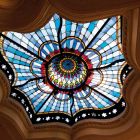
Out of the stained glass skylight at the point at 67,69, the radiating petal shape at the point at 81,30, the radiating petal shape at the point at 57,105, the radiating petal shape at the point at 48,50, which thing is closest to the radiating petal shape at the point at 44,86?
the stained glass skylight at the point at 67,69

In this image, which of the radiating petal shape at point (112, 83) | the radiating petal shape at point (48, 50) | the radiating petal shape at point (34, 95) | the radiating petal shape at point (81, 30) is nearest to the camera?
the radiating petal shape at point (81, 30)

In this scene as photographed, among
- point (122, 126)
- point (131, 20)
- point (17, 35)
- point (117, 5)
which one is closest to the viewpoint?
point (117, 5)

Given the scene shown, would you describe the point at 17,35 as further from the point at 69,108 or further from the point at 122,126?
the point at 122,126

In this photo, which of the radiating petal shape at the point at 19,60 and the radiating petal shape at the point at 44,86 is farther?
the radiating petal shape at the point at 44,86

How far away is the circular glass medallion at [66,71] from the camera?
9398 millimetres

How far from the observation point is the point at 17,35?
28.6ft

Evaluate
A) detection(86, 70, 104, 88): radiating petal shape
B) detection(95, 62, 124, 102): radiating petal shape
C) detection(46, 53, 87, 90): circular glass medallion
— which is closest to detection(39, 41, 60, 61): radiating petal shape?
detection(46, 53, 87, 90): circular glass medallion

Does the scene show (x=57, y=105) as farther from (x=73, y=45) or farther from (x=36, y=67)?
(x=73, y=45)

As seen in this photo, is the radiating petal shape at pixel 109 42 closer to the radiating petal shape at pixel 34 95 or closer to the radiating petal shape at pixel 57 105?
the radiating petal shape at pixel 57 105

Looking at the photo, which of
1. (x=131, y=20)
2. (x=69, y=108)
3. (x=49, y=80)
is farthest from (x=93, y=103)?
(x=131, y=20)

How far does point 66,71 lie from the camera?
31.4 ft

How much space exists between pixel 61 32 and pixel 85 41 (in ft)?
2.74

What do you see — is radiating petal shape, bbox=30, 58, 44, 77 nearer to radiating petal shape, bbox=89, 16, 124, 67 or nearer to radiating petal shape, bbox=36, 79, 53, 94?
radiating petal shape, bbox=36, 79, 53, 94

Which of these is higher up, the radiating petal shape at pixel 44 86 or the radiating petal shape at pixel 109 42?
the radiating petal shape at pixel 109 42
